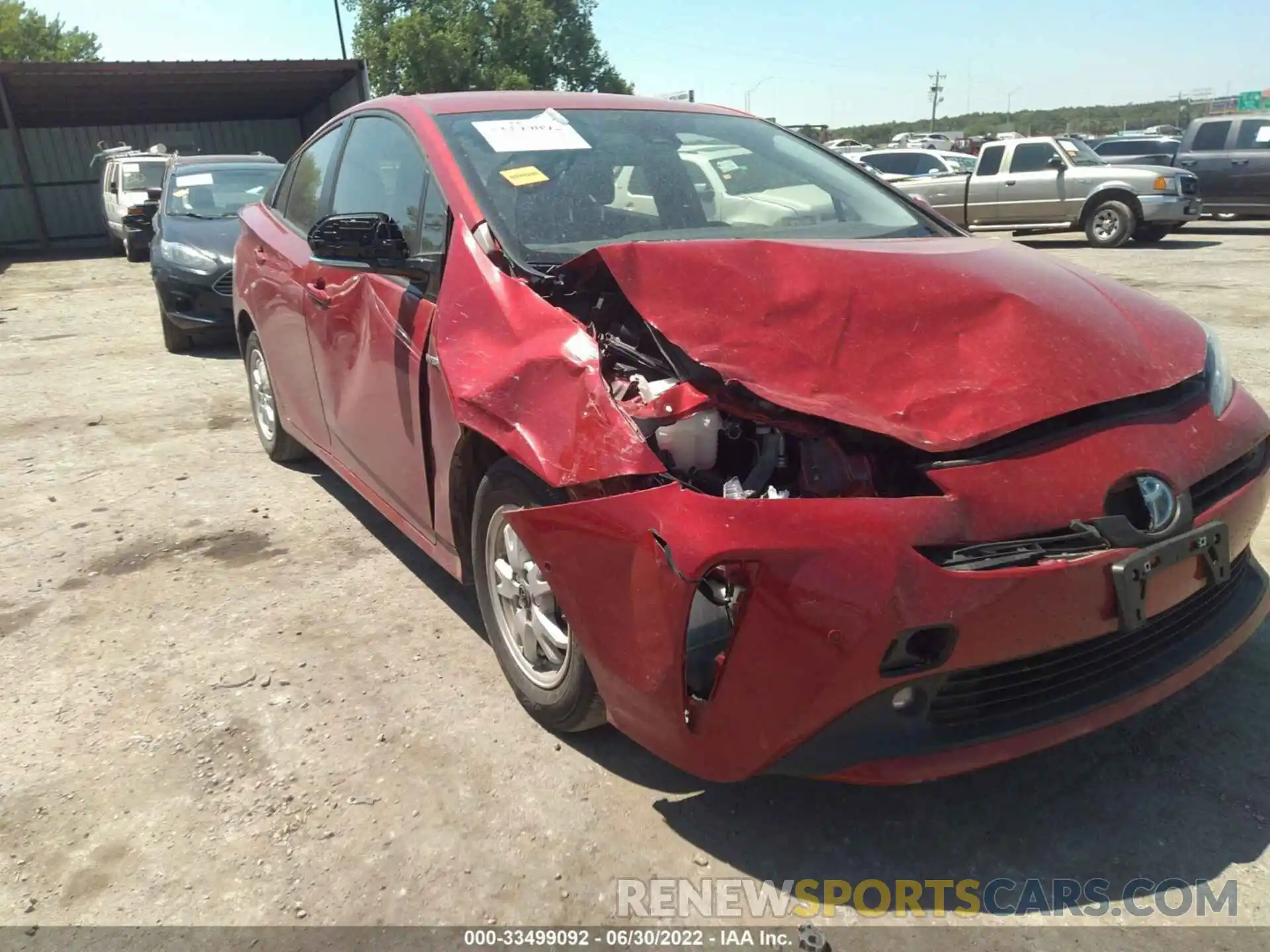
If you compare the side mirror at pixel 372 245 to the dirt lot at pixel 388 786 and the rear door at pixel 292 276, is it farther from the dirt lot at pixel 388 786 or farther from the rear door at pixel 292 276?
the dirt lot at pixel 388 786

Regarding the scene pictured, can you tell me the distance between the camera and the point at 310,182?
14.3 feet

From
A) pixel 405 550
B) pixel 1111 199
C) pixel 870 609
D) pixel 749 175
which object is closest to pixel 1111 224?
pixel 1111 199

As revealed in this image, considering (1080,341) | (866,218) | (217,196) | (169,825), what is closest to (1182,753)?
(1080,341)

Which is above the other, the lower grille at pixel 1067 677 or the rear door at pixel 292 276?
the rear door at pixel 292 276

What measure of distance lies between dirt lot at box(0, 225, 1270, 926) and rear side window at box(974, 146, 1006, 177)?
41.2 feet

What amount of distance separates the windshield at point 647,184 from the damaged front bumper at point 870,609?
1.08m

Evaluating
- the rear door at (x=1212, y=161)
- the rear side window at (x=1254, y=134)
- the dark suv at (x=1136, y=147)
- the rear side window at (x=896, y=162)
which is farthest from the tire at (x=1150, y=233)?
the dark suv at (x=1136, y=147)

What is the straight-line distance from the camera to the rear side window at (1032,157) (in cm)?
1444

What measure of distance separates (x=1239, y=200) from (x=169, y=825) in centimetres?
1777

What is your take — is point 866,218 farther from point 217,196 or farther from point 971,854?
point 217,196

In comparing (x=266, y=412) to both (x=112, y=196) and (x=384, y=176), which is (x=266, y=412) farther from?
(x=112, y=196)

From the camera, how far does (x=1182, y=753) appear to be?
8.25ft

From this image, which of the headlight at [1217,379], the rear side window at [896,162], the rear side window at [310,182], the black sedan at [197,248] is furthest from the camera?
the rear side window at [896,162]

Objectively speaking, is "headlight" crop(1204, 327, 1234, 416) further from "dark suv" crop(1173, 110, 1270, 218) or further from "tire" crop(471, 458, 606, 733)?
"dark suv" crop(1173, 110, 1270, 218)
